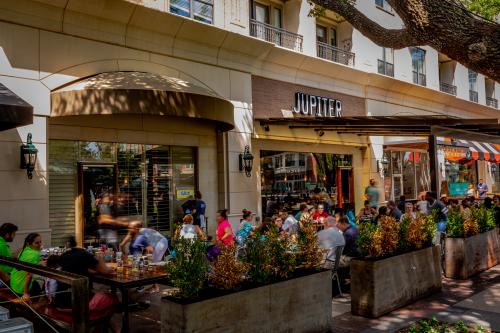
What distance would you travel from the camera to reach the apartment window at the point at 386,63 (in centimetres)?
2069

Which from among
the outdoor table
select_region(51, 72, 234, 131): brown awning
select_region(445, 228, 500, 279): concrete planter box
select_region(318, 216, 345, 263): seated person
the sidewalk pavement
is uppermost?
select_region(51, 72, 234, 131): brown awning

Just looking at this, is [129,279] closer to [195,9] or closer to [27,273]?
[27,273]

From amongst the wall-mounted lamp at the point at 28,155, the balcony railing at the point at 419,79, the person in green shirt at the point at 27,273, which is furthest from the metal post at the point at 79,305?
the balcony railing at the point at 419,79

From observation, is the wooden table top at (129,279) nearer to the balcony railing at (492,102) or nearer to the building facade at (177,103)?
the building facade at (177,103)

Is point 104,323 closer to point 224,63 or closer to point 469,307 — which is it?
point 469,307

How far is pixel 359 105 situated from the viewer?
64.5 feet

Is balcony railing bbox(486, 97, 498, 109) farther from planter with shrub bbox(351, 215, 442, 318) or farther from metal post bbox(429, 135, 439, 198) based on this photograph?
planter with shrub bbox(351, 215, 442, 318)

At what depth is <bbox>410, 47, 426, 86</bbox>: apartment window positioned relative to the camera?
75.8ft

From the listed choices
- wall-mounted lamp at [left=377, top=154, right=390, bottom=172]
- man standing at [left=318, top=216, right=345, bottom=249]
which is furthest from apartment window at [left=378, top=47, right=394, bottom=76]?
man standing at [left=318, top=216, right=345, bottom=249]

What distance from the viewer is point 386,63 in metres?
21.0

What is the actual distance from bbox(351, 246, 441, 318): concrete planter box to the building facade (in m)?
5.92

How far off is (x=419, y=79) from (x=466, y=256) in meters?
15.9

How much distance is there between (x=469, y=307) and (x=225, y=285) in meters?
4.31

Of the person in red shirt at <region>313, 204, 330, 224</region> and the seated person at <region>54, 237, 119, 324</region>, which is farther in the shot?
the person in red shirt at <region>313, 204, 330, 224</region>
